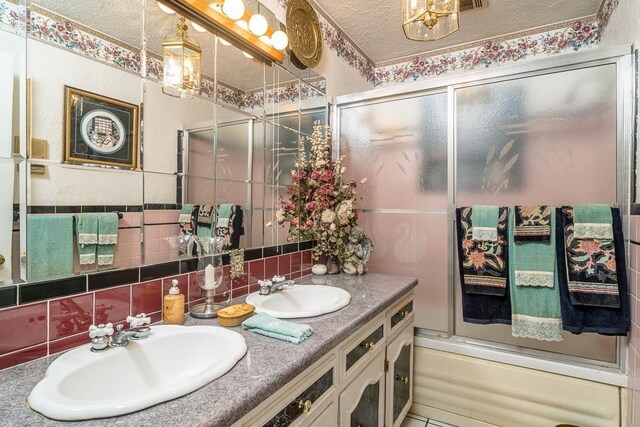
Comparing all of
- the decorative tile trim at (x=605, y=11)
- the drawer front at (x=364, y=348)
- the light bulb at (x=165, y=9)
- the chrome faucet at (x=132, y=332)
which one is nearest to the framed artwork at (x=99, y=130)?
the light bulb at (x=165, y=9)

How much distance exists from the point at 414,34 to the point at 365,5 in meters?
0.92

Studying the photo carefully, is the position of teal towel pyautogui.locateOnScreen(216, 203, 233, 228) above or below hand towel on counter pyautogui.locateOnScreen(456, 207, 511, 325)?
above

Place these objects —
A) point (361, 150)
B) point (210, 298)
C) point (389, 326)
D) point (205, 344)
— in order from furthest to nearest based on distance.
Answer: point (361, 150) → point (389, 326) → point (210, 298) → point (205, 344)

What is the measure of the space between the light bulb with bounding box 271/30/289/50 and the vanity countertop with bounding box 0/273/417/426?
4.31 ft

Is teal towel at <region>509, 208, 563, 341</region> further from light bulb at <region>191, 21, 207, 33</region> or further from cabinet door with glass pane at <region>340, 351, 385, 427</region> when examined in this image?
light bulb at <region>191, 21, 207, 33</region>

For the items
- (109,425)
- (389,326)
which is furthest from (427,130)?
(109,425)

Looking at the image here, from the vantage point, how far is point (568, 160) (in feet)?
5.24

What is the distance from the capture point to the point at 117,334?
867mm

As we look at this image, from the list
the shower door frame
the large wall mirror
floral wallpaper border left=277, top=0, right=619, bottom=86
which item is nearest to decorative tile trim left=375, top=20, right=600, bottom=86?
floral wallpaper border left=277, top=0, right=619, bottom=86

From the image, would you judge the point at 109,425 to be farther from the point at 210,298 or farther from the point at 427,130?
the point at 427,130

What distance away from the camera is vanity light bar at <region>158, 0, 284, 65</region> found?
117 cm

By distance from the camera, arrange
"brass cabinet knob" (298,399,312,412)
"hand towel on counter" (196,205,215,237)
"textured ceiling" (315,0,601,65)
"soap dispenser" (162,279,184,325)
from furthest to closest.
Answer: "textured ceiling" (315,0,601,65) < "hand towel on counter" (196,205,215,237) < "soap dispenser" (162,279,184,325) < "brass cabinet knob" (298,399,312,412)

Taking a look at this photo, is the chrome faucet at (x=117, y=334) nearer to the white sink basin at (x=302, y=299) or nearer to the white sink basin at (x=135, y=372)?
the white sink basin at (x=135, y=372)

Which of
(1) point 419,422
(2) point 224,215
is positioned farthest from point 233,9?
(1) point 419,422
